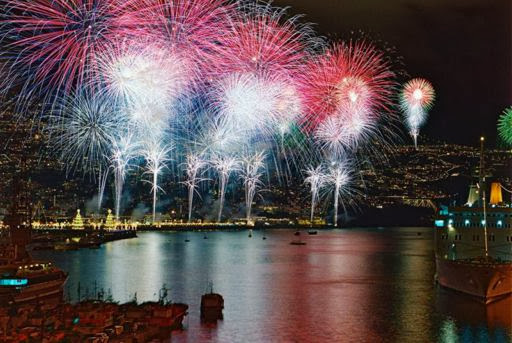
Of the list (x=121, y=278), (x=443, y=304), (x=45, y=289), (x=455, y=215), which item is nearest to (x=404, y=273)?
(x=455, y=215)

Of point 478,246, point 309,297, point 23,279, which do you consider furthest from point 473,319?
point 23,279

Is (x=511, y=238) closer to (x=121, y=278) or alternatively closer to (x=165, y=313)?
(x=165, y=313)


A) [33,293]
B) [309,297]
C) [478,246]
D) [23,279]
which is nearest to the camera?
[23,279]

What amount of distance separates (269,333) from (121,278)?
79.0 feet

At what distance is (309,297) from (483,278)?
10.4m

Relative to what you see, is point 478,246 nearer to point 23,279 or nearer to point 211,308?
point 211,308

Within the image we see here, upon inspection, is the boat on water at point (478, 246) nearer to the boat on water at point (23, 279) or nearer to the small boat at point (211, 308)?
the small boat at point (211, 308)

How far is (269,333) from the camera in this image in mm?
30812

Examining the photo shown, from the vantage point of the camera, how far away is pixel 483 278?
122ft

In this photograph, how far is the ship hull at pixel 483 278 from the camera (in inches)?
1453

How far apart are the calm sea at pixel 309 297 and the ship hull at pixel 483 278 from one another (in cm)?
66


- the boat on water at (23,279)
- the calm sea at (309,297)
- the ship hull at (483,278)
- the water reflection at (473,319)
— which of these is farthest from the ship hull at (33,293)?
the ship hull at (483,278)

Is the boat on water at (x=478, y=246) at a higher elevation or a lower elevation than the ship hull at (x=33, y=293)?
higher

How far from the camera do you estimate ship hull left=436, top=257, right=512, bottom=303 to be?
1453 inches
